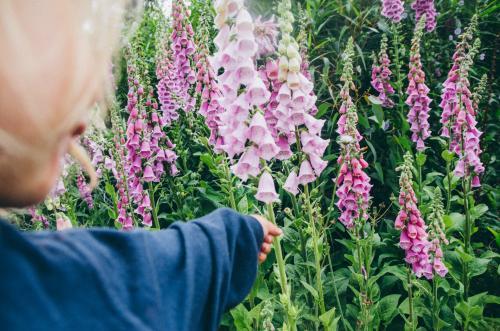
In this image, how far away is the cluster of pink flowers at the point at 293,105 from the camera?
1696 millimetres

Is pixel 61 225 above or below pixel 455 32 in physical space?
below

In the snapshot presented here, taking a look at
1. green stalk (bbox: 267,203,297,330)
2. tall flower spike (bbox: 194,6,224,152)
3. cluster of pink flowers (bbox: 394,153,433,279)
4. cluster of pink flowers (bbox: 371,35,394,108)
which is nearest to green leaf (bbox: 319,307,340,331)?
green stalk (bbox: 267,203,297,330)

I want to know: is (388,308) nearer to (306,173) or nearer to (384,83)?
(306,173)

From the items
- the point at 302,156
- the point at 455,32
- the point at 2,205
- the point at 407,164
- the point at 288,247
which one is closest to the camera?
the point at 2,205

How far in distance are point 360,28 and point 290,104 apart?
256 cm

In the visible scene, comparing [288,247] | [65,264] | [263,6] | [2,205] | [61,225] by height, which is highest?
[263,6]

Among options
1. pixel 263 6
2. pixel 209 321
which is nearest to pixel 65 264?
pixel 209 321

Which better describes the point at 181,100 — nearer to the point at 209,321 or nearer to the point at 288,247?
the point at 288,247

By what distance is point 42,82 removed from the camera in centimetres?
73

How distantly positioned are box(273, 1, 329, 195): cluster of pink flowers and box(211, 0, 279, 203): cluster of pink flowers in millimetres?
116

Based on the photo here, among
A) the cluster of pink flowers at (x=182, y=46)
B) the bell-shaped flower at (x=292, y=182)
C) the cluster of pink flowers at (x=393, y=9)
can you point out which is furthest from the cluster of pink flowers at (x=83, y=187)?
the cluster of pink flowers at (x=393, y=9)

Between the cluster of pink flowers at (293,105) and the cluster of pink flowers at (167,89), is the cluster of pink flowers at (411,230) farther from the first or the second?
the cluster of pink flowers at (167,89)

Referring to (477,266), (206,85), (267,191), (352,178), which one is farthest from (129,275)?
(477,266)

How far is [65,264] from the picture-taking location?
858 mm
